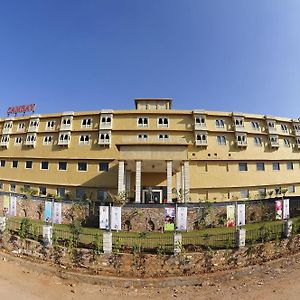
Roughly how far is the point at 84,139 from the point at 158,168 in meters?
10.1

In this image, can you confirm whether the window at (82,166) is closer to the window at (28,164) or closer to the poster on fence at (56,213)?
the window at (28,164)

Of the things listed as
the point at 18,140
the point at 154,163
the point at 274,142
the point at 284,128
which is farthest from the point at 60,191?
the point at 284,128

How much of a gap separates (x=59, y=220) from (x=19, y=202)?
686 centimetres

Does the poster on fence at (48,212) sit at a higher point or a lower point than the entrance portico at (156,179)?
lower

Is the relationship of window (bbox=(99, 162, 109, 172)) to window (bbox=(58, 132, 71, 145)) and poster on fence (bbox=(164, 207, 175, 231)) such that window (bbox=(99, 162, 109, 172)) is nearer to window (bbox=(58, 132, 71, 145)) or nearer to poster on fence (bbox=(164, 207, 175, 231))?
window (bbox=(58, 132, 71, 145))

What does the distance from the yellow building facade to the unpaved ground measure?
15.0m

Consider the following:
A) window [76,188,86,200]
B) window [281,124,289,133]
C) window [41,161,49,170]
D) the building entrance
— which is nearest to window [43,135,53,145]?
window [41,161,49,170]

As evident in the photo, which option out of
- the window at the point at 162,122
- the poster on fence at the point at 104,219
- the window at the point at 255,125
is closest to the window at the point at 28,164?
the window at the point at 162,122

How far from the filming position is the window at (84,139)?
31616 millimetres

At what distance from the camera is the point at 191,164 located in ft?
99.6

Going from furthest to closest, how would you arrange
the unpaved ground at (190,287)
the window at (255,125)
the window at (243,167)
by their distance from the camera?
the window at (255,125) < the window at (243,167) < the unpaved ground at (190,287)

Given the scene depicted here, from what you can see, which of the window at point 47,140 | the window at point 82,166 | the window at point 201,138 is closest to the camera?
the window at point 201,138

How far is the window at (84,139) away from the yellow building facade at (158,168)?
0.13 metres

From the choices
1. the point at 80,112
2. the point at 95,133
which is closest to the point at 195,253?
the point at 95,133
